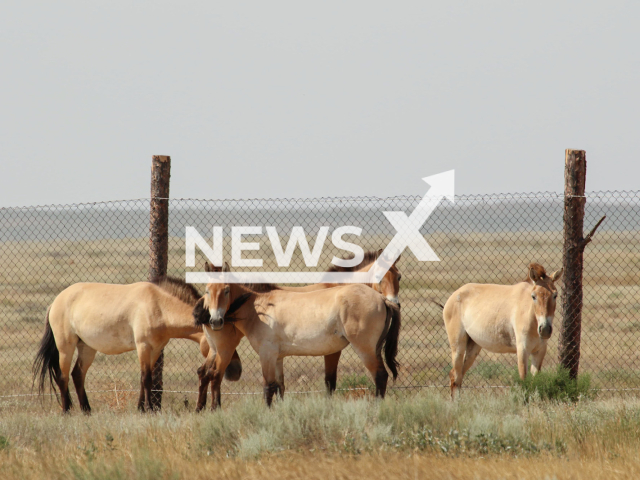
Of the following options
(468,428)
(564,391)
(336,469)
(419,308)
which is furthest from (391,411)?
(419,308)

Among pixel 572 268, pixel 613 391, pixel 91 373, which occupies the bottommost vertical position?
pixel 91 373

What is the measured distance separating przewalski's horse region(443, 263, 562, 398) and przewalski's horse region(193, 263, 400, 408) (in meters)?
1.42

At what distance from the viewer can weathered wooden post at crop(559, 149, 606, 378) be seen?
8.42 m

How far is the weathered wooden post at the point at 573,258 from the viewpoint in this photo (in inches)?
332

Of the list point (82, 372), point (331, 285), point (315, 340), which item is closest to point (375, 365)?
point (315, 340)

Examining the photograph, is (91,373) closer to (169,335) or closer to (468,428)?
(169,335)

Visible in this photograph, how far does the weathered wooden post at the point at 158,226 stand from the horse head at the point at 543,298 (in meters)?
4.66

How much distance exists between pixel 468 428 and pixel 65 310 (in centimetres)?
551

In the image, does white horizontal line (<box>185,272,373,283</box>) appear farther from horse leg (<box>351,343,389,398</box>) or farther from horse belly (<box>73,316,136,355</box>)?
horse leg (<box>351,343,389,398</box>)

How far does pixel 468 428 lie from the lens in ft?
19.3

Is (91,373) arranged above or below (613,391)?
below

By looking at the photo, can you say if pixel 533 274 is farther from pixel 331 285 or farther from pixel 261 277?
pixel 261 277

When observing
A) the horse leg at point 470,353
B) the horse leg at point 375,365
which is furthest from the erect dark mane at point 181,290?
the horse leg at point 470,353

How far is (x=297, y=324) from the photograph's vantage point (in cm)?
795
